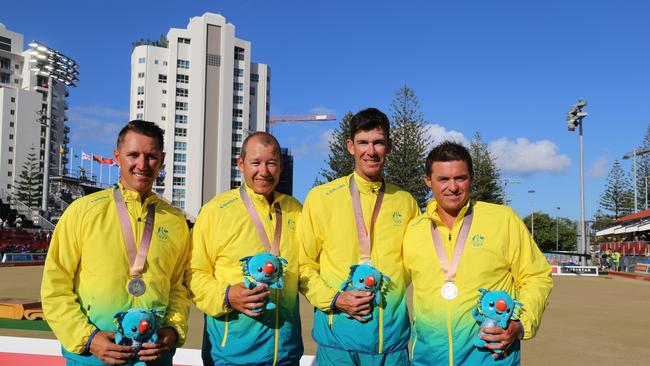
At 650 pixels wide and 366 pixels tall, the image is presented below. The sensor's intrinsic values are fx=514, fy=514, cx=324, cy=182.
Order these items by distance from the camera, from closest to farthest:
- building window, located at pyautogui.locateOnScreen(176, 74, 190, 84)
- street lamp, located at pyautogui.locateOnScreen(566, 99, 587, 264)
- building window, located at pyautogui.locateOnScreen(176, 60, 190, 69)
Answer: street lamp, located at pyautogui.locateOnScreen(566, 99, 587, 264)
building window, located at pyautogui.locateOnScreen(176, 74, 190, 84)
building window, located at pyautogui.locateOnScreen(176, 60, 190, 69)

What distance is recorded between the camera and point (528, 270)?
3.22 meters

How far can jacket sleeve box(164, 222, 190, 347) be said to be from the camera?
10.5ft

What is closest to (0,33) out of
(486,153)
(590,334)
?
(486,153)

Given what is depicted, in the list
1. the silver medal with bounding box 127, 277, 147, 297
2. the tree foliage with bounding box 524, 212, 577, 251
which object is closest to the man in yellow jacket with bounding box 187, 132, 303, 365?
the silver medal with bounding box 127, 277, 147, 297

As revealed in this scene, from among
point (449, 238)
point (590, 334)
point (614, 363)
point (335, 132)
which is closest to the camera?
point (449, 238)

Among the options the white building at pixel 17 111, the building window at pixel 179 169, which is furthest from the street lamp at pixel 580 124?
the white building at pixel 17 111

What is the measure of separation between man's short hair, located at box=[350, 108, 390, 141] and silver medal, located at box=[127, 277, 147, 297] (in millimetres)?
1749

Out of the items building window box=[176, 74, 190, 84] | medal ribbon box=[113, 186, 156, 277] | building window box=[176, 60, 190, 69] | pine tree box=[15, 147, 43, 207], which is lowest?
medal ribbon box=[113, 186, 156, 277]

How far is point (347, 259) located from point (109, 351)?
5.21 feet

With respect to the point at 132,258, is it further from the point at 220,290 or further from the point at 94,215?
the point at 220,290

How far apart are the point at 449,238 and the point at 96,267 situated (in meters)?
2.21

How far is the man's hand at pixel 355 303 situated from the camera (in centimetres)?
323

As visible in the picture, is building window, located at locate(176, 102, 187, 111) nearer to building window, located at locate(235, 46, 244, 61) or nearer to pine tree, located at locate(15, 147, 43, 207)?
building window, located at locate(235, 46, 244, 61)

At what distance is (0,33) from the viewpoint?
321ft
